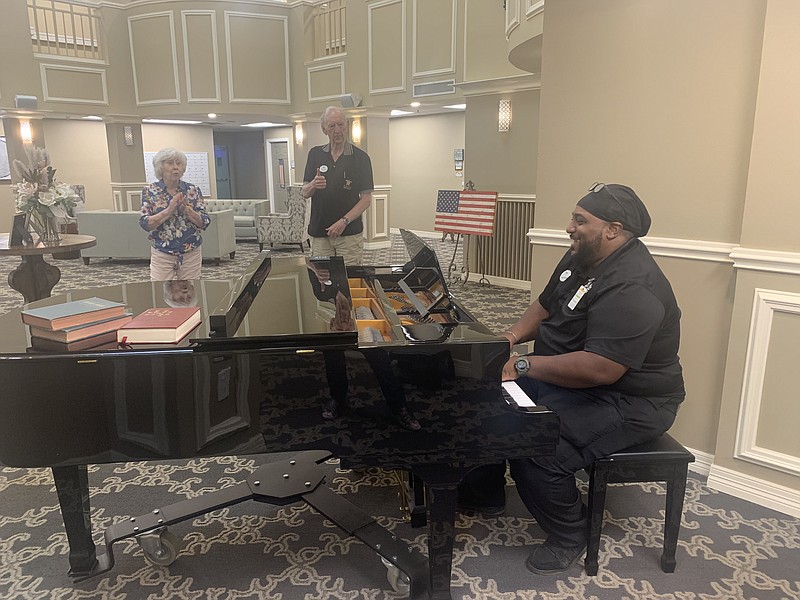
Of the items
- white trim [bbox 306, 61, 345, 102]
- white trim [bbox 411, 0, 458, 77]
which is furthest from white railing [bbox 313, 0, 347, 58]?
white trim [bbox 411, 0, 458, 77]

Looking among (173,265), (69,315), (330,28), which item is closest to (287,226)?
(330,28)

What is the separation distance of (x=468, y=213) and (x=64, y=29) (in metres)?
7.87

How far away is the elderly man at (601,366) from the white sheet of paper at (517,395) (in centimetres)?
6

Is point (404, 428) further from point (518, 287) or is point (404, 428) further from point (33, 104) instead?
point (33, 104)

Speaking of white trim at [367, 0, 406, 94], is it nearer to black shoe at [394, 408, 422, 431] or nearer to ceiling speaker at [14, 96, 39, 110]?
ceiling speaker at [14, 96, 39, 110]

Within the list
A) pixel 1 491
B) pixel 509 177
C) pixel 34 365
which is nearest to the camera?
pixel 34 365

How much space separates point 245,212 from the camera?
11.1 meters

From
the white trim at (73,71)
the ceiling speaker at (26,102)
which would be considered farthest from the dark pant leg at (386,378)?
the white trim at (73,71)

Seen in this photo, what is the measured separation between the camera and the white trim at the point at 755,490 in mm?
2438

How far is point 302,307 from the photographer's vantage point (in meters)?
1.97

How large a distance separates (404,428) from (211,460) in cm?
171

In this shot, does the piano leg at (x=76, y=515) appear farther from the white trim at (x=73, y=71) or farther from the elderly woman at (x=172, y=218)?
the white trim at (x=73, y=71)

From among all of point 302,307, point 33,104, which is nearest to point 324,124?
point 302,307

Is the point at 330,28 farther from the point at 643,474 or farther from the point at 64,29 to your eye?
the point at 643,474
